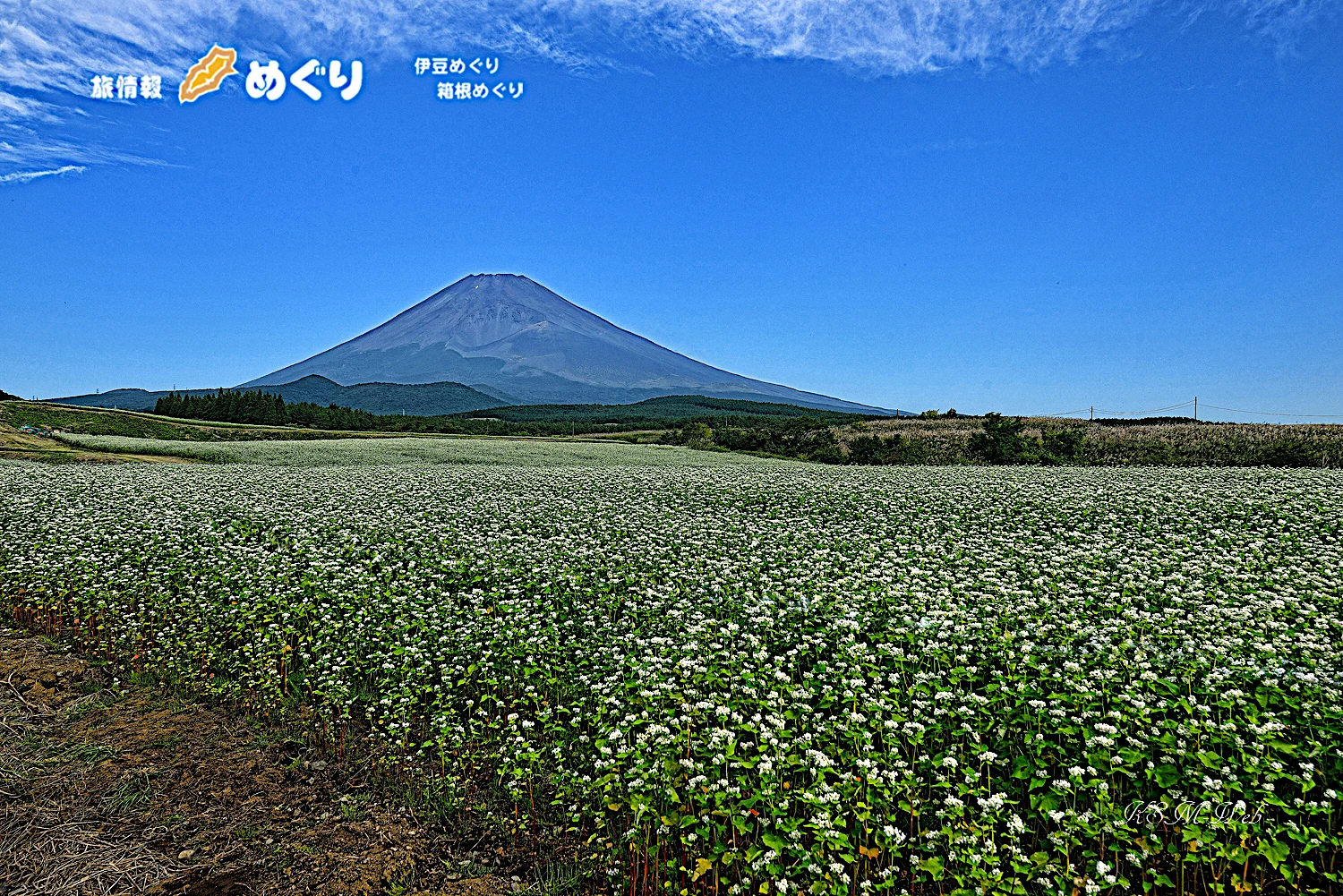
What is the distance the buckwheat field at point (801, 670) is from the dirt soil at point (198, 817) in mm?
476

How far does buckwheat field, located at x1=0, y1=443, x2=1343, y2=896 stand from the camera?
487cm

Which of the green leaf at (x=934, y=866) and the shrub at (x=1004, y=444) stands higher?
the shrub at (x=1004, y=444)

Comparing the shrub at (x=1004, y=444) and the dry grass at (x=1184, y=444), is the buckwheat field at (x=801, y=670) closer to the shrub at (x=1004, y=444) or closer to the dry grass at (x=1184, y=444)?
the dry grass at (x=1184, y=444)

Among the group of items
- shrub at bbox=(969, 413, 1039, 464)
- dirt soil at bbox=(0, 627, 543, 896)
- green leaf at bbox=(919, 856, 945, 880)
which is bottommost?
dirt soil at bbox=(0, 627, 543, 896)

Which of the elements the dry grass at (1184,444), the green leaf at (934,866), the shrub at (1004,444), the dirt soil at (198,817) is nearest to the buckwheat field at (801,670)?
the green leaf at (934,866)

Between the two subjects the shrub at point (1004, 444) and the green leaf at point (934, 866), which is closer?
the green leaf at point (934, 866)

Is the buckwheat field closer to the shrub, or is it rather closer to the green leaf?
the green leaf

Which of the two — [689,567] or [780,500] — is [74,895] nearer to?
[689,567]

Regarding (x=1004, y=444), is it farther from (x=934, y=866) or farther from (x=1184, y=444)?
(x=934, y=866)

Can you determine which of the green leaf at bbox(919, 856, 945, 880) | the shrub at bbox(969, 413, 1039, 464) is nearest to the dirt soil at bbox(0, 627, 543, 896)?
the green leaf at bbox(919, 856, 945, 880)

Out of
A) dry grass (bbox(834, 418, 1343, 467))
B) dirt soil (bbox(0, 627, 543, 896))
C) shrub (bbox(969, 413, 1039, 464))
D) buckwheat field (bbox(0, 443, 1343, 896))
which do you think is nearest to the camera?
buckwheat field (bbox(0, 443, 1343, 896))

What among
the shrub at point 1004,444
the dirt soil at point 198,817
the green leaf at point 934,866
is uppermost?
the shrub at point 1004,444

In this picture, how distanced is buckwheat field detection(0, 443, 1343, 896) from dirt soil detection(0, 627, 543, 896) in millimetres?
476

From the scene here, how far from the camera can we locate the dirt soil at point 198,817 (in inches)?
202
